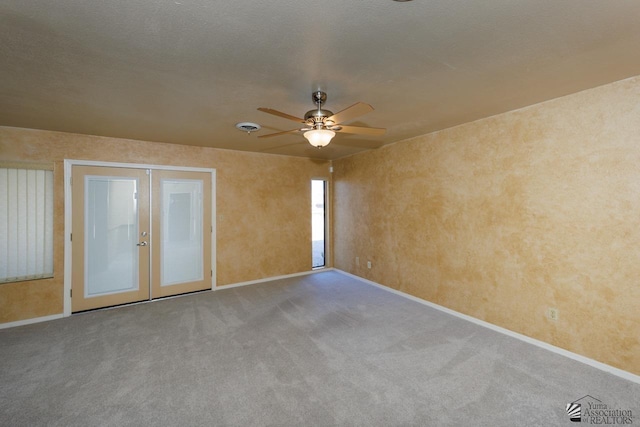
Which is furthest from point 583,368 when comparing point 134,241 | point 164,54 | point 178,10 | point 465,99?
point 134,241

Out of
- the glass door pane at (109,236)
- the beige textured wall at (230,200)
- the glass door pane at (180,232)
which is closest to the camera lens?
the beige textured wall at (230,200)

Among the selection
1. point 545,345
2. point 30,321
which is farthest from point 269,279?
point 545,345

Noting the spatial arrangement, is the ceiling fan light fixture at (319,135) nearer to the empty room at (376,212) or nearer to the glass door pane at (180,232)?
the empty room at (376,212)

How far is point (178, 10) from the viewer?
133cm

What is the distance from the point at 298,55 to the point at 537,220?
2827mm

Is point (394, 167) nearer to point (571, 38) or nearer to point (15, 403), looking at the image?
point (571, 38)

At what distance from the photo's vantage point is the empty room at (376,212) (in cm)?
158

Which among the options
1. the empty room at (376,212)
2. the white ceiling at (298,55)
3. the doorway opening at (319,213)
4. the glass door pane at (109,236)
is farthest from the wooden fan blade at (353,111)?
the doorway opening at (319,213)

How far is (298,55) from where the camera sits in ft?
5.67

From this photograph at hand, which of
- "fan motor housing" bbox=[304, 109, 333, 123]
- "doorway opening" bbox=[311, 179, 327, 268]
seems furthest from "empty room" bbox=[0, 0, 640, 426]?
"doorway opening" bbox=[311, 179, 327, 268]

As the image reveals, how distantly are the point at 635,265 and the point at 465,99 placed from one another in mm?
1992

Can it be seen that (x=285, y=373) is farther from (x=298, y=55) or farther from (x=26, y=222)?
(x=26, y=222)

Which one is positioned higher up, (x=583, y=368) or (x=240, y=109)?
(x=240, y=109)

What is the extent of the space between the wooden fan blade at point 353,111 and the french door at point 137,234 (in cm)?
320
